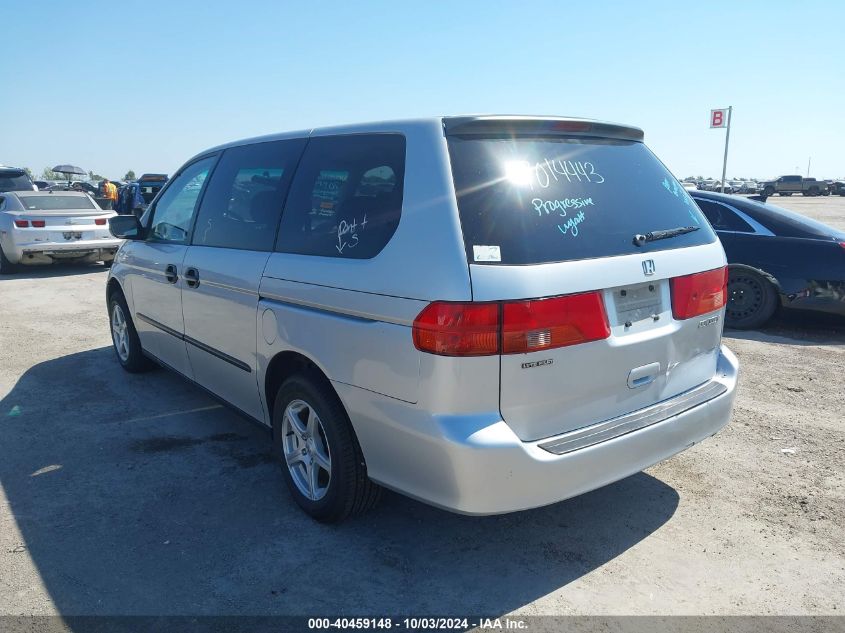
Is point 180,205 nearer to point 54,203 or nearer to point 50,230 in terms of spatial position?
point 50,230

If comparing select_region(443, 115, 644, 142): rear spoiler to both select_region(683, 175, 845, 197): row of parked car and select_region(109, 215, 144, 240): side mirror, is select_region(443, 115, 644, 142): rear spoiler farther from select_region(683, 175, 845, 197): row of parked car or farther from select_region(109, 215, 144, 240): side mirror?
select_region(683, 175, 845, 197): row of parked car

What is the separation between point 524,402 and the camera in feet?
8.18

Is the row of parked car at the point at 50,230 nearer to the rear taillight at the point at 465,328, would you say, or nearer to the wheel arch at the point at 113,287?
the wheel arch at the point at 113,287

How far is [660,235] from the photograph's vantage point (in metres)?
2.97

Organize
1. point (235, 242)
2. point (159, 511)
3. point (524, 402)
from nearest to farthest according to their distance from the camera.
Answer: point (524, 402), point (159, 511), point (235, 242)

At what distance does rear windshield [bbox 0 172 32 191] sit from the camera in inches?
666

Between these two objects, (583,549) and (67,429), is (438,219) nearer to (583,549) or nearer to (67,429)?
(583,549)

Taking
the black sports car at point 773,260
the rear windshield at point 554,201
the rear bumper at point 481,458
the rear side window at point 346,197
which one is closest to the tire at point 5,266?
the rear side window at point 346,197

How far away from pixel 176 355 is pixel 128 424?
581mm

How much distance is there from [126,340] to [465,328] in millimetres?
4297

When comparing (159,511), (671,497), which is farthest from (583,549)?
(159,511)

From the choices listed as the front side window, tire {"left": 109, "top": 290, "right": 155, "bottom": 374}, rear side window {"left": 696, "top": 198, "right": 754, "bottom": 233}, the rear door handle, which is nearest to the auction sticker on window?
the rear door handle

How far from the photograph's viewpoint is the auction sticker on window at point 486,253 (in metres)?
2.44

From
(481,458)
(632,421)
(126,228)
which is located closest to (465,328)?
(481,458)
